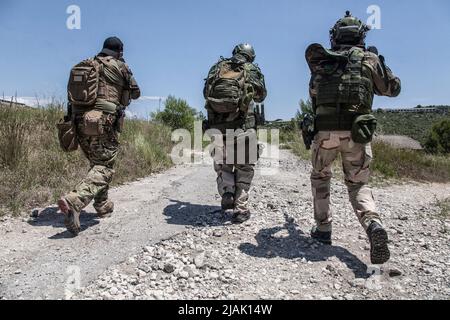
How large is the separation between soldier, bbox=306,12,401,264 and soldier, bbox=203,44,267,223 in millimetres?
932

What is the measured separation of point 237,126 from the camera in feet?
13.7

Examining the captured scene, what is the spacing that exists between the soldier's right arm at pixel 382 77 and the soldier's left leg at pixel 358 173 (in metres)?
0.52

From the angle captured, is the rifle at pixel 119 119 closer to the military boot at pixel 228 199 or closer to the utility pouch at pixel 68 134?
the utility pouch at pixel 68 134

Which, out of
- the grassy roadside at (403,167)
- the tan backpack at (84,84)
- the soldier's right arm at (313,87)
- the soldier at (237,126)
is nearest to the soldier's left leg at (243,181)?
the soldier at (237,126)

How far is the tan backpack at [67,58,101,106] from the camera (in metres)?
3.87

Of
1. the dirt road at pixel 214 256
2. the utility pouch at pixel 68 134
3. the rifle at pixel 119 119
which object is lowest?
the dirt road at pixel 214 256

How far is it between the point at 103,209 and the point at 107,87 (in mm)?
1354

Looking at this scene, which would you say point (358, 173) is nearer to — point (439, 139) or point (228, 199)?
point (228, 199)

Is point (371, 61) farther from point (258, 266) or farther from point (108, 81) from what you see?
point (108, 81)

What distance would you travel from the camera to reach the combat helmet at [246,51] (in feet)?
14.3

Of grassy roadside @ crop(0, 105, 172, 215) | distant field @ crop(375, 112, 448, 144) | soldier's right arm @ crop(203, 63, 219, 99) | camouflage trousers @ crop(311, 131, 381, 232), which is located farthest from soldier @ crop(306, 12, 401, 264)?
distant field @ crop(375, 112, 448, 144)

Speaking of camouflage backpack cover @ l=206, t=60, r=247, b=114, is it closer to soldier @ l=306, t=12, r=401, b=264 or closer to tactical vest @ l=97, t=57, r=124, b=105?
soldier @ l=306, t=12, r=401, b=264

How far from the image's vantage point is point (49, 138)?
6.61m
